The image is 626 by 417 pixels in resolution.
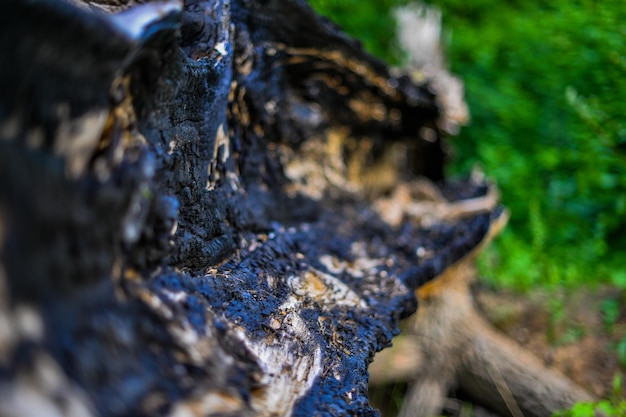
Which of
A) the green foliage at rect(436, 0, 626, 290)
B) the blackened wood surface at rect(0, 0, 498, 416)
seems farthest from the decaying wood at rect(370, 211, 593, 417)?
the blackened wood surface at rect(0, 0, 498, 416)

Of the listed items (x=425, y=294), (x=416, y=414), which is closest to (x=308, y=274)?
(x=425, y=294)

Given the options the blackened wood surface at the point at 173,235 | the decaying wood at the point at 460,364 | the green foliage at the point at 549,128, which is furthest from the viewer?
the green foliage at the point at 549,128

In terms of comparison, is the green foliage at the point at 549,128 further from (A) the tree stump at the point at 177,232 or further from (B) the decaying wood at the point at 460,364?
(A) the tree stump at the point at 177,232

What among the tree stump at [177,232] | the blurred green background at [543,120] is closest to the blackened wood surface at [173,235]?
the tree stump at [177,232]

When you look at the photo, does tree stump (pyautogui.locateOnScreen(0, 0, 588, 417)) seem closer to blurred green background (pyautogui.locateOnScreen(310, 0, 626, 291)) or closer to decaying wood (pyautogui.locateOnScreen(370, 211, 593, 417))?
decaying wood (pyautogui.locateOnScreen(370, 211, 593, 417))

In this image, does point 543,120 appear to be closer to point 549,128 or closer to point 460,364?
point 549,128

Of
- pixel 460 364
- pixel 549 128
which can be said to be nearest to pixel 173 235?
pixel 460 364
